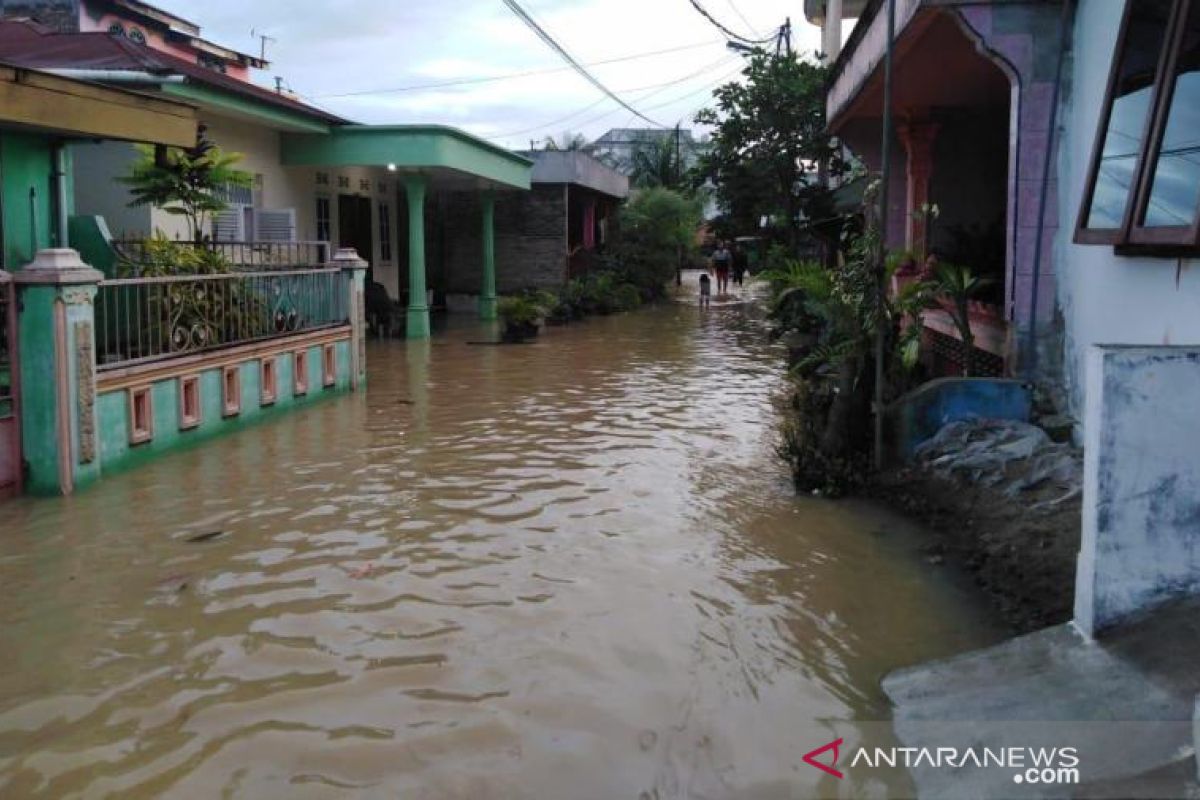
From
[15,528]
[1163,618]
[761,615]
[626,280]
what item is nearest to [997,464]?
[761,615]

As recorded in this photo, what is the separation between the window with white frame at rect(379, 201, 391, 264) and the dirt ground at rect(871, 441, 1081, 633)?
1762 cm

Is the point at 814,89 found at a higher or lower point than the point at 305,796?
higher

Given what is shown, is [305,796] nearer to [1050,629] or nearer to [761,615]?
[761,615]

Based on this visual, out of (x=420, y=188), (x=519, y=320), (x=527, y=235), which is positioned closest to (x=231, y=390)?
(x=519, y=320)

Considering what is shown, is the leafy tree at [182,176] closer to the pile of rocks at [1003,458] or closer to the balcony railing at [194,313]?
→ the balcony railing at [194,313]

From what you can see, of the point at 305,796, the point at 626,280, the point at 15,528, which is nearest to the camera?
the point at 305,796

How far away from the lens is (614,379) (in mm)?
14516

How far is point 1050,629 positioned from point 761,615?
1.48m

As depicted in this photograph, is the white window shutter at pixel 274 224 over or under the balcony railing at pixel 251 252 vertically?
over

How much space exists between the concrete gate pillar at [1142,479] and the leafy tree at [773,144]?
2340 centimetres

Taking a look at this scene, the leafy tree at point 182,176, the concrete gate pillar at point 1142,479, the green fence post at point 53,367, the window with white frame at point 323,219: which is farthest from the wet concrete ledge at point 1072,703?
the window with white frame at point 323,219

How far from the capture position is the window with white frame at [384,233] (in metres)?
23.5

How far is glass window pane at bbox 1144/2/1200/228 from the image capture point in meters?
5.67

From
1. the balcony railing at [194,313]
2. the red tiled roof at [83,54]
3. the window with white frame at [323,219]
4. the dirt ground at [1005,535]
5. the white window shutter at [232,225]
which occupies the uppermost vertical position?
the red tiled roof at [83,54]
